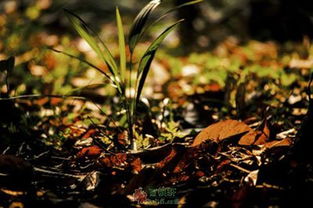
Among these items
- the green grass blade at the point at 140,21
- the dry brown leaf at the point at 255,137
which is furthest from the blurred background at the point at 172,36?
the green grass blade at the point at 140,21

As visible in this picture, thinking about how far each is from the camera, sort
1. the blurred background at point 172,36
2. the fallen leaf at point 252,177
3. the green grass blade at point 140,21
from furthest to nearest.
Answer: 1. the blurred background at point 172,36
2. the green grass blade at point 140,21
3. the fallen leaf at point 252,177

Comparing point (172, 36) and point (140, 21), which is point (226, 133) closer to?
point (140, 21)

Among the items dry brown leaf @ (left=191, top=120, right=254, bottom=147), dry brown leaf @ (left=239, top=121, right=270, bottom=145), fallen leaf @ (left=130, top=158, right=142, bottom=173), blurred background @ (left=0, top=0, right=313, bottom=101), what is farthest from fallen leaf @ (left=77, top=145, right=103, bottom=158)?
blurred background @ (left=0, top=0, right=313, bottom=101)

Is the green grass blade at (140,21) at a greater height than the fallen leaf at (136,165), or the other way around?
the green grass blade at (140,21)

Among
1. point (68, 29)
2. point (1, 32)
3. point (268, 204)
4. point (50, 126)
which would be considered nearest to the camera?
point (268, 204)

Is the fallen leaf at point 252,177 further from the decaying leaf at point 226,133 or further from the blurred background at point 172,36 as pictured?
the blurred background at point 172,36

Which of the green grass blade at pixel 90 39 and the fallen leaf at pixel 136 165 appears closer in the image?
the fallen leaf at pixel 136 165

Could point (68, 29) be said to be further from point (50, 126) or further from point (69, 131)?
point (69, 131)

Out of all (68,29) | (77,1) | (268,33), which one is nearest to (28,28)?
(68,29)

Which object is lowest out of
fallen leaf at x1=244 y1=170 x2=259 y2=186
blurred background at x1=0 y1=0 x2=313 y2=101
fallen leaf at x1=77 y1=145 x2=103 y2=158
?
fallen leaf at x1=244 y1=170 x2=259 y2=186

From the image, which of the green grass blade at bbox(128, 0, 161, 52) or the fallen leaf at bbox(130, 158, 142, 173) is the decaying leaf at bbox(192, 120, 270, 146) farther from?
the green grass blade at bbox(128, 0, 161, 52)

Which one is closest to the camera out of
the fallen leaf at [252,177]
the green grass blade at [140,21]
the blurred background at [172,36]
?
the fallen leaf at [252,177]
